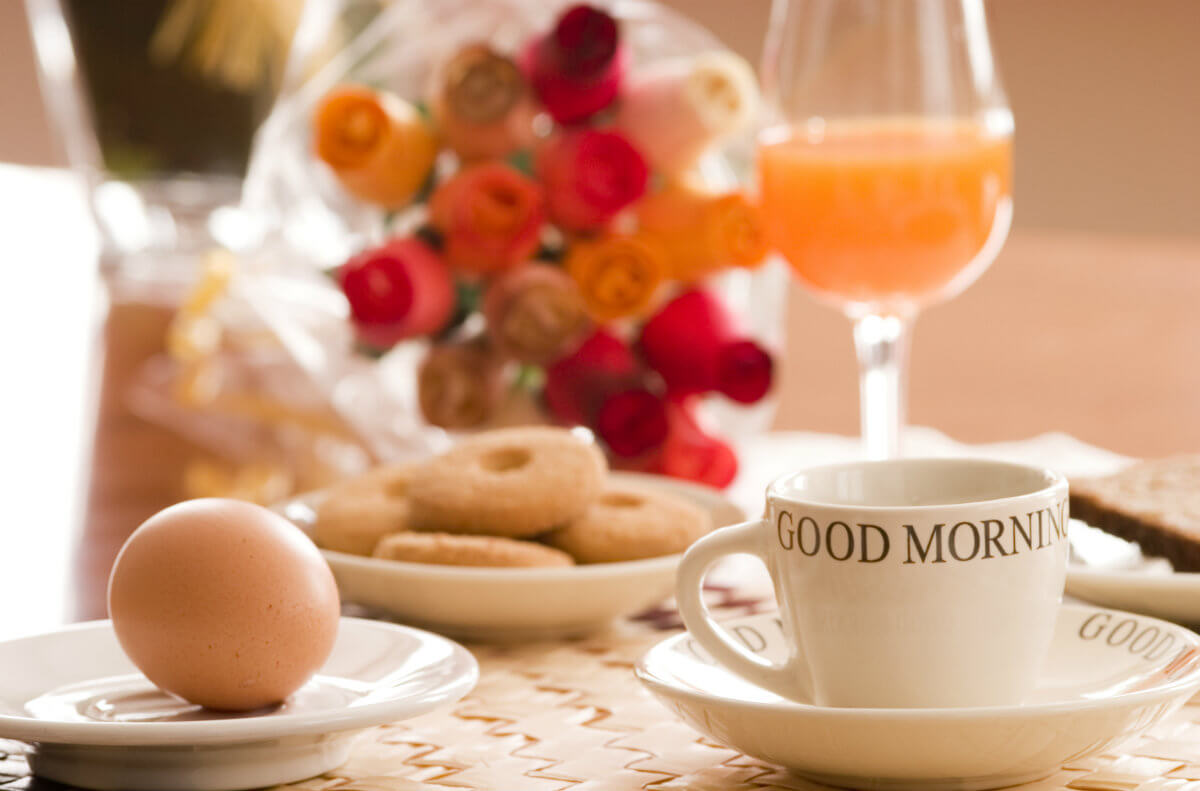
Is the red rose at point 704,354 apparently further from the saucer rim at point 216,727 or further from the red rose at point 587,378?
the saucer rim at point 216,727

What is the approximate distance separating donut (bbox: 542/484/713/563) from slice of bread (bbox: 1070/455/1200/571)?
232mm

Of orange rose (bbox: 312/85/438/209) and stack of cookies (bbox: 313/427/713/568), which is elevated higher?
orange rose (bbox: 312/85/438/209)

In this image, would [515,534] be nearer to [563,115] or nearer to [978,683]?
[978,683]

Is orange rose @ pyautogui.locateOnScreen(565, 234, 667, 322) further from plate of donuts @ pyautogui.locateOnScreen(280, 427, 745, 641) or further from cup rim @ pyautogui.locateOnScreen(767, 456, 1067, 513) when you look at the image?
cup rim @ pyautogui.locateOnScreen(767, 456, 1067, 513)

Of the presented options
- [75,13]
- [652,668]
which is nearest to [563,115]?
[652,668]

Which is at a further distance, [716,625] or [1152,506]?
[1152,506]

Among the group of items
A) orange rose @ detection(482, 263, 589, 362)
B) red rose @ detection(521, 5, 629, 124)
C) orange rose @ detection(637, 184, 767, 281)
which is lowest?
orange rose @ detection(482, 263, 589, 362)

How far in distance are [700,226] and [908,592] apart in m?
0.72

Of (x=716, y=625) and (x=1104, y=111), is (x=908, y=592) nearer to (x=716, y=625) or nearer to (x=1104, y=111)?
(x=716, y=625)

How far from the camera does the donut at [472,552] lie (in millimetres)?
858

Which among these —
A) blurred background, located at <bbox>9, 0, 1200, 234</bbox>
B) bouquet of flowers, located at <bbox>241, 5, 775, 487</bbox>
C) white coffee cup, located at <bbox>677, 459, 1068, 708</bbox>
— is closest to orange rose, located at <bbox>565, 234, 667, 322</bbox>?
bouquet of flowers, located at <bbox>241, 5, 775, 487</bbox>

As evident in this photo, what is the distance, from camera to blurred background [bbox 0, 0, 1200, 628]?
4.86 feet

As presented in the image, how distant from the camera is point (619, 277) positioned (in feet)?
4.14

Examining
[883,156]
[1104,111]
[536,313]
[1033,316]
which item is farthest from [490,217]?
[1104,111]
